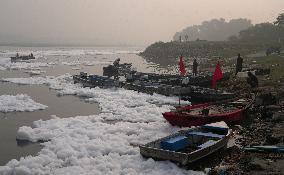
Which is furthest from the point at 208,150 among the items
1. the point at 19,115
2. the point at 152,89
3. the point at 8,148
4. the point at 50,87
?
the point at 50,87

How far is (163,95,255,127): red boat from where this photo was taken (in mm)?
25094

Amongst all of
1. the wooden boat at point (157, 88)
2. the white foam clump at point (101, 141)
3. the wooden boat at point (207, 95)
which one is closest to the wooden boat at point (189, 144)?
the white foam clump at point (101, 141)

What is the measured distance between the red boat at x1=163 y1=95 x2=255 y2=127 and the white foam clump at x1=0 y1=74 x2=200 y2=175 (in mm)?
772

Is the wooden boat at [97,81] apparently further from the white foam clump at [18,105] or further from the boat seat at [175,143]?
the boat seat at [175,143]

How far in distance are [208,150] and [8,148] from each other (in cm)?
1151

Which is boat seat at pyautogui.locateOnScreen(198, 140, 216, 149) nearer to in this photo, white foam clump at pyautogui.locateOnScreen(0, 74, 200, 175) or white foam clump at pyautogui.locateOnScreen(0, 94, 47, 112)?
white foam clump at pyautogui.locateOnScreen(0, 74, 200, 175)

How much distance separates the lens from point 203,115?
1010 inches

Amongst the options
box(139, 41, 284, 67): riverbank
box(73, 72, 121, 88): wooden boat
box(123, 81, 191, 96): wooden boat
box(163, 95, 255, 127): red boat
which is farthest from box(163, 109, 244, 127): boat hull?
box(139, 41, 284, 67): riverbank

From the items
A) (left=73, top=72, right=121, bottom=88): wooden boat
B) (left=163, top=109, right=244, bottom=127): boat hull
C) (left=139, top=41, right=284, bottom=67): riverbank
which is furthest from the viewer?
(left=139, top=41, right=284, bottom=67): riverbank

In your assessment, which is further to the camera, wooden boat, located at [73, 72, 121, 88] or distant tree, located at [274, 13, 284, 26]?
distant tree, located at [274, 13, 284, 26]

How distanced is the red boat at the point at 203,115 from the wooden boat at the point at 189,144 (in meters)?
2.16

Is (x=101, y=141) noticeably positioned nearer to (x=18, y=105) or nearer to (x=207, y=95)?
(x=18, y=105)

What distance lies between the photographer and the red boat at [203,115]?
25094 mm

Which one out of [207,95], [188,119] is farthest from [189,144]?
[207,95]
